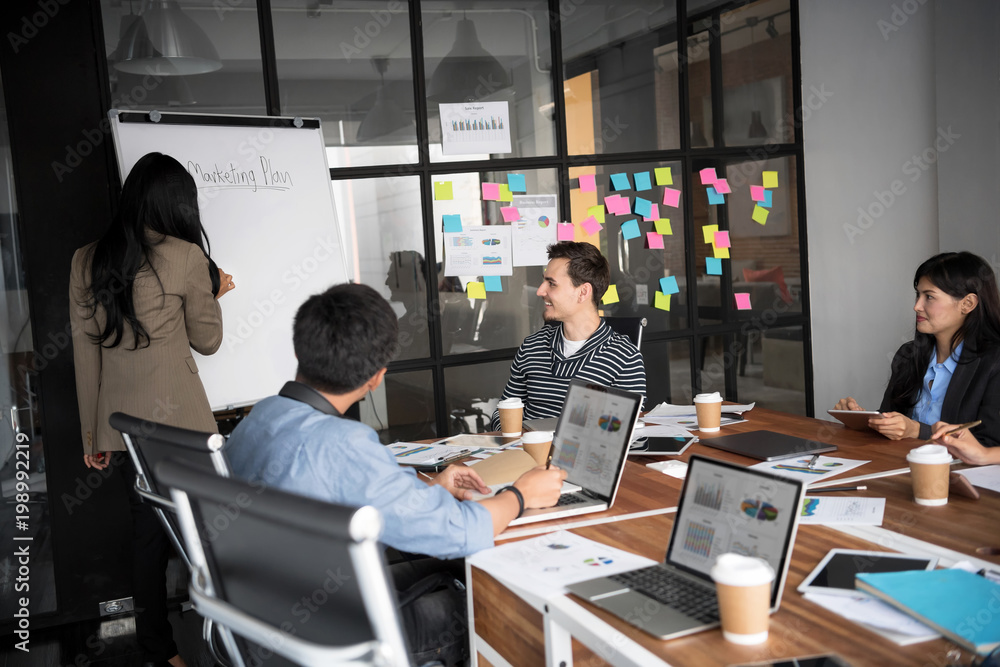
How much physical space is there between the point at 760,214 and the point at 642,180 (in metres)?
0.75

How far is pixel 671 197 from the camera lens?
428 centimetres

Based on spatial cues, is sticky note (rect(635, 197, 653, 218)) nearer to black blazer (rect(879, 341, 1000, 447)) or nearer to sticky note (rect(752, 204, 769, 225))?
sticky note (rect(752, 204, 769, 225))

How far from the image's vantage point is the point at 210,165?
320cm

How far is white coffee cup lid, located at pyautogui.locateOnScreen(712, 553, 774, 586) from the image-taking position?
1.13 metres

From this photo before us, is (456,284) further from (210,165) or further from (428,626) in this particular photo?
(428,626)

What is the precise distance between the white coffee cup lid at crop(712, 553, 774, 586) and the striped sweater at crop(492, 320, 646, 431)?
1.44 m

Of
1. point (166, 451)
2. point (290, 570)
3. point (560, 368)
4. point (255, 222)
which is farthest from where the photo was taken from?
point (255, 222)

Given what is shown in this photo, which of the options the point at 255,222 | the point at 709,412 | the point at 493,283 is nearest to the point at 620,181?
the point at 493,283

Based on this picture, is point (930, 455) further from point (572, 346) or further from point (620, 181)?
point (620, 181)

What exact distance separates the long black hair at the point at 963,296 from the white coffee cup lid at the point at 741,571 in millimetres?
1653

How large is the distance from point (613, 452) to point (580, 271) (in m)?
1.09

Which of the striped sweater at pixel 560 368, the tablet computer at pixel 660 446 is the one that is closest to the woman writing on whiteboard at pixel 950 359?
the tablet computer at pixel 660 446

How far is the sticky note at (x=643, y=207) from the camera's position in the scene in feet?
13.9

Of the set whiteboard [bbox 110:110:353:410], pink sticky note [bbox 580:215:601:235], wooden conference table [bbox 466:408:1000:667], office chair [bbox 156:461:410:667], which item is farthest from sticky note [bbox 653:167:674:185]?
office chair [bbox 156:461:410:667]
